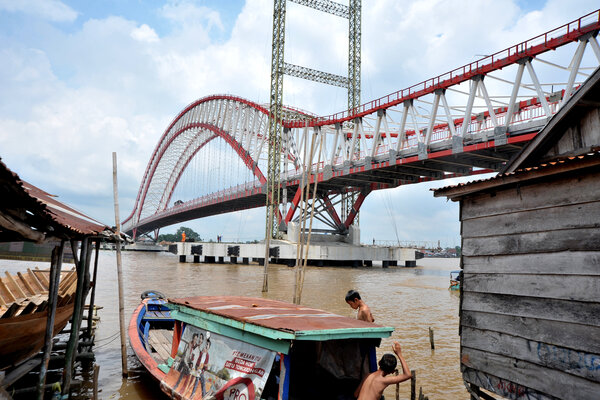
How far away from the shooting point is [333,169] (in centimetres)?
3831

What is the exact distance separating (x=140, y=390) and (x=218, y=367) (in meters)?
3.24

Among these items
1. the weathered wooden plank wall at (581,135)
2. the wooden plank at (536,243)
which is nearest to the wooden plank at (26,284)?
the wooden plank at (536,243)

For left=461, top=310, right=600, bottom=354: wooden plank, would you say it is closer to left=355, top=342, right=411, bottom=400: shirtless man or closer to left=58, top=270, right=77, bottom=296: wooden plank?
left=355, top=342, right=411, bottom=400: shirtless man

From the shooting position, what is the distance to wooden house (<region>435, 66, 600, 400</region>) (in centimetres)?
427

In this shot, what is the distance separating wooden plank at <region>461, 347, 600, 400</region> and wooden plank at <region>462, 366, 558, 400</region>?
0.05 meters

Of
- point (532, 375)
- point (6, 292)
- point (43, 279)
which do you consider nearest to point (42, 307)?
point (6, 292)

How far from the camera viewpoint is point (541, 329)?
4645 mm

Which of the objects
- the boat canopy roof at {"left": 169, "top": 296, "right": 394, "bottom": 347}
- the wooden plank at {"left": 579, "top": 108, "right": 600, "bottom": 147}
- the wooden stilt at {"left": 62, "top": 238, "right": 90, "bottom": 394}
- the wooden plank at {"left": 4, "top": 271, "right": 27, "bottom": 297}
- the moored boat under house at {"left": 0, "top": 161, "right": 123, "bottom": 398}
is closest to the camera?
the moored boat under house at {"left": 0, "top": 161, "right": 123, "bottom": 398}

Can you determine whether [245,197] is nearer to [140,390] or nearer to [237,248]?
[237,248]

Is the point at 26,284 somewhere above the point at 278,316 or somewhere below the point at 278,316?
below

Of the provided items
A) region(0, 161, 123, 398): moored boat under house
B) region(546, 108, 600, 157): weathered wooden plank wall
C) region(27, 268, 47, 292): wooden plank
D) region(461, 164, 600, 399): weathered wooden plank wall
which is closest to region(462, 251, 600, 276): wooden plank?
region(461, 164, 600, 399): weathered wooden plank wall

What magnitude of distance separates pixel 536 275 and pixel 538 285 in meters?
0.11

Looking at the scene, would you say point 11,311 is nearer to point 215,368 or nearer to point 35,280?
point 215,368

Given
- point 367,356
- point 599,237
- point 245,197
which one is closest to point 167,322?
point 367,356
